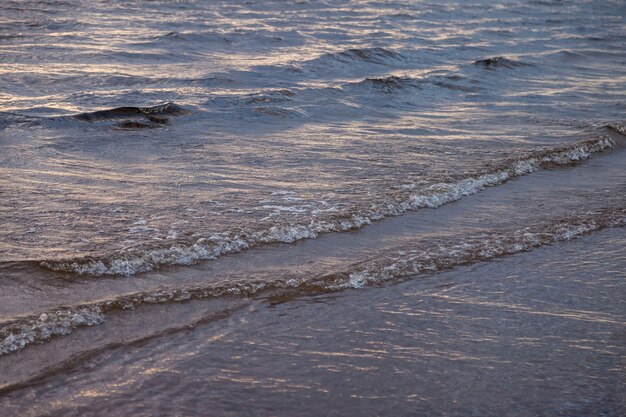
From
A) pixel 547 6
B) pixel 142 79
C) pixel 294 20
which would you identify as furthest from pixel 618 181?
pixel 547 6

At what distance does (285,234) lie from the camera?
503cm

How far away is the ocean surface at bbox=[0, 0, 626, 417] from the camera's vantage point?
3.30 metres

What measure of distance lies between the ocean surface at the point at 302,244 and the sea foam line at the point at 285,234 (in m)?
0.02

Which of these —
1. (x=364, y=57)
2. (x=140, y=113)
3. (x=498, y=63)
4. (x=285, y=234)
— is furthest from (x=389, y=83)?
(x=285, y=234)

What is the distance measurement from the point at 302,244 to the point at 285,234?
0.47ft

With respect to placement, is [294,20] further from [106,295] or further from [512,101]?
[106,295]

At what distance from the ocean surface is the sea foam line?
0.02 metres

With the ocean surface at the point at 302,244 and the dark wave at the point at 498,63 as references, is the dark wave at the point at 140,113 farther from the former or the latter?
the dark wave at the point at 498,63

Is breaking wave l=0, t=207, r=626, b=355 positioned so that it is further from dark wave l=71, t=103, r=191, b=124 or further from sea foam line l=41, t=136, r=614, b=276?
dark wave l=71, t=103, r=191, b=124

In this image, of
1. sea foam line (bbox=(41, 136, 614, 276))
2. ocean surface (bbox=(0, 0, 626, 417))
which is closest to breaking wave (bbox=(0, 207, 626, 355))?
ocean surface (bbox=(0, 0, 626, 417))

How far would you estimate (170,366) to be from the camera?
11.1ft

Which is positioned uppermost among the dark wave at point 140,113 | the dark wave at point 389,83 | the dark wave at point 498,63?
the dark wave at point 498,63

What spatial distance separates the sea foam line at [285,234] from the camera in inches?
170

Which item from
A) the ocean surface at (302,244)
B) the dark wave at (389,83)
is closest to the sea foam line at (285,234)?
the ocean surface at (302,244)
